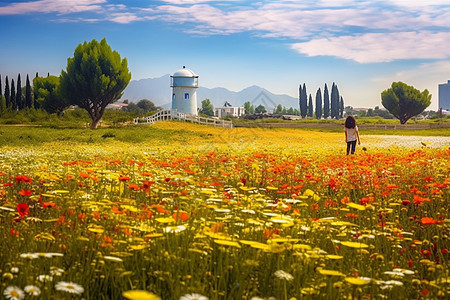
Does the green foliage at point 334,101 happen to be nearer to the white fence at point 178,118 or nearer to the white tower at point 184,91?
the white tower at point 184,91

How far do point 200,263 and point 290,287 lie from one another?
2.64ft

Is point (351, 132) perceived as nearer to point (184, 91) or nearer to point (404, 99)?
point (184, 91)

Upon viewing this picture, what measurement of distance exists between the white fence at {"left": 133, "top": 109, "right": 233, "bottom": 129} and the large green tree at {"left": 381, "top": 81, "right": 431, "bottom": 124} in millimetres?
68510

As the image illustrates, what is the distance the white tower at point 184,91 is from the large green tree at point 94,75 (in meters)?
18.4

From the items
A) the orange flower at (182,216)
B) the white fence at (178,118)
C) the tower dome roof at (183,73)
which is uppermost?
the tower dome roof at (183,73)

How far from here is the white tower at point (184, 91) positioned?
7244 centimetres

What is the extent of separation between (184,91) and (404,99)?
64.0 meters

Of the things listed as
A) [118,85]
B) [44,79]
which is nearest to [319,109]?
[44,79]

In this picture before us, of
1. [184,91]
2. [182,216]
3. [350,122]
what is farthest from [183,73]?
[182,216]

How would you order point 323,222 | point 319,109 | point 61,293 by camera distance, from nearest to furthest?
1. point 61,293
2. point 323,222
3. point 319,109

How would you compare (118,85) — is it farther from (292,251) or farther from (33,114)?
Result: (292,251)

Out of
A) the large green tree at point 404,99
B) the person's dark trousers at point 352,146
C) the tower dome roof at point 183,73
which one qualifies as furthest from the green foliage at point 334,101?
the person's dark trousers at point 352,146

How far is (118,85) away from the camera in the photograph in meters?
53.8

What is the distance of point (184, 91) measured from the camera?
73.2 metres
